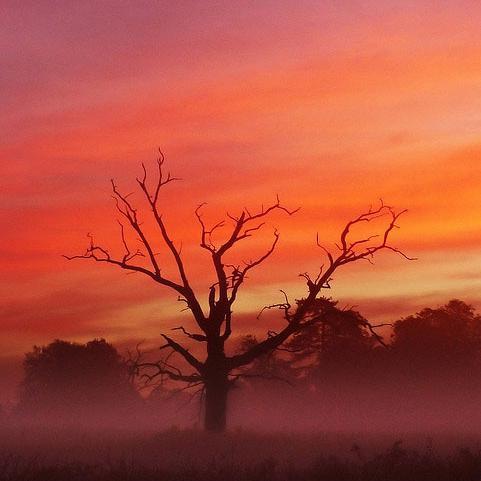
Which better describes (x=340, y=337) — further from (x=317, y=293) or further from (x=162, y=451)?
(x=162, y=451)

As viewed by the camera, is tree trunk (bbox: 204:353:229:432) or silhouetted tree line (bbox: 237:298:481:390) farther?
silhouetted tree line (bbox: 237:298:481:390)

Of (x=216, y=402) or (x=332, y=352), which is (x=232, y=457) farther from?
(x=332, y=352)

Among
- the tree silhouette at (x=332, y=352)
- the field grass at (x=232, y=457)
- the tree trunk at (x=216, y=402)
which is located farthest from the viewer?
the tree silhouette at (x=332, y=352)

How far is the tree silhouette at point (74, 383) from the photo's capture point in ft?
243

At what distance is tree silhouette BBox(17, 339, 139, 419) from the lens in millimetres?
74000

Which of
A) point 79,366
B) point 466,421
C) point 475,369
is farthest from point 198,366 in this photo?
point 79,366

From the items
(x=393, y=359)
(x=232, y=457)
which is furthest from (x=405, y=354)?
(x=232, y=457)

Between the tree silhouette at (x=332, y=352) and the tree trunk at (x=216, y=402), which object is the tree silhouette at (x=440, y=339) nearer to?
the tree silhouette at (x=332, y=352)

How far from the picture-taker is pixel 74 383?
246ft

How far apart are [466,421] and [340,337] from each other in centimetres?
898

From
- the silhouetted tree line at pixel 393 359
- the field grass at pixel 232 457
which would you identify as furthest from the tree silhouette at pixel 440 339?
the field grass at pixel 232 457

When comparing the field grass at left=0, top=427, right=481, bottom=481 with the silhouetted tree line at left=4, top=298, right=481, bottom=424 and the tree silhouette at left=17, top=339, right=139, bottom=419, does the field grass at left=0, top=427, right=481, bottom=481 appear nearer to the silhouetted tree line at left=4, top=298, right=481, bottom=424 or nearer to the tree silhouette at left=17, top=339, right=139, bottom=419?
the silhouetted tree line at left=4, top=298, right=481, bottom=424

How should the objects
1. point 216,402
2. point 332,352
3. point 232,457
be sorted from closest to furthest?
point 232,457 < point 216,402 < point 332,352

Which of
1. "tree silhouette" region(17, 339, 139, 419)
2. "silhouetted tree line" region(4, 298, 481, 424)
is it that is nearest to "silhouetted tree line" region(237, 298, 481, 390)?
"silhouetted tree line" region(4, 298, 481, 424)
